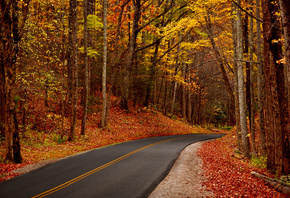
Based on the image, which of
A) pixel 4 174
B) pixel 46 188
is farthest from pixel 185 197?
pixel 4 174

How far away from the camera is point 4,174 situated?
8.79m

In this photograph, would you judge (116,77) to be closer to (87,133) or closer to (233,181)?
(87,133)

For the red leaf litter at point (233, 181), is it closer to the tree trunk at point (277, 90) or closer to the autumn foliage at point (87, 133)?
the tree trunk at point (277, 90)

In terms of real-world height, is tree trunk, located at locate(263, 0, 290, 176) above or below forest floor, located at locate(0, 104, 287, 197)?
above

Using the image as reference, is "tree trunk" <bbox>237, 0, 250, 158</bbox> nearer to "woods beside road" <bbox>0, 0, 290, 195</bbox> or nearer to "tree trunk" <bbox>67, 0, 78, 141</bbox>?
"woods beside road" <bbox>0, 0, 290, 195</bbox>

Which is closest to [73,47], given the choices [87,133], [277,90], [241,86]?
[87,133]

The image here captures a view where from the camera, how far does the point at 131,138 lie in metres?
20.3

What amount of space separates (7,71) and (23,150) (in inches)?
209

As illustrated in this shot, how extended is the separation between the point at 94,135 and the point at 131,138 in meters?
3.89

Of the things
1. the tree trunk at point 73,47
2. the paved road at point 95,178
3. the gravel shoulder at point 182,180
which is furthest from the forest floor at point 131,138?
the tree trunk at point 73,47

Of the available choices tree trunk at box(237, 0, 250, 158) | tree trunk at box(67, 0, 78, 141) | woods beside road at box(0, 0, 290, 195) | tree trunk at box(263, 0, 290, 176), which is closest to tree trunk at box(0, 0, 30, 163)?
woods beside road at box(0, 0, 290, 195)

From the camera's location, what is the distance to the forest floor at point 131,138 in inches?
334

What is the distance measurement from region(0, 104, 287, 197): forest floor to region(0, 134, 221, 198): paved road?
121 cm

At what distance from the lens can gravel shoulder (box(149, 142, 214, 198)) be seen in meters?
7.61
